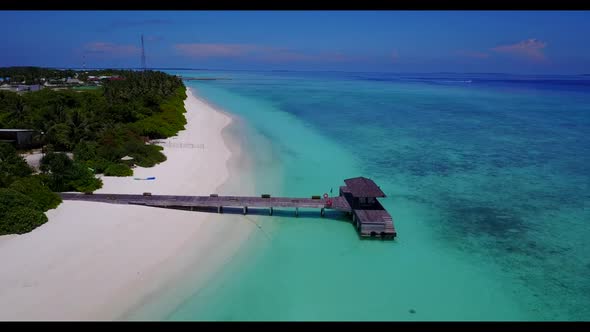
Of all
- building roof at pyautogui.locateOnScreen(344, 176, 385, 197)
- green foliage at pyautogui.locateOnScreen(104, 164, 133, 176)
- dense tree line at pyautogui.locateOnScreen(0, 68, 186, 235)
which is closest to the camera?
dense tree line at pyautogui.locateOnScreen(0, 68, 186, 235)

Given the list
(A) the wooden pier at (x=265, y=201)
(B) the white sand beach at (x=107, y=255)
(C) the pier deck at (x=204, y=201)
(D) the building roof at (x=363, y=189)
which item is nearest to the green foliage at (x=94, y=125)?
(C) the pier deck at (x=204, y=201)

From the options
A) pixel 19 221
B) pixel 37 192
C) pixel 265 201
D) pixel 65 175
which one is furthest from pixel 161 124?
pixel 19 221

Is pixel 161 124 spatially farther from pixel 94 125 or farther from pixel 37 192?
pixel 37 192

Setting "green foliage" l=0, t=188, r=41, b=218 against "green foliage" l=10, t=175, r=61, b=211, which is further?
"green foliage" l=10, t=175, r=61, b=211

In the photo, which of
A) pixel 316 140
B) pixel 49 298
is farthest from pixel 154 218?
pixel 316 140

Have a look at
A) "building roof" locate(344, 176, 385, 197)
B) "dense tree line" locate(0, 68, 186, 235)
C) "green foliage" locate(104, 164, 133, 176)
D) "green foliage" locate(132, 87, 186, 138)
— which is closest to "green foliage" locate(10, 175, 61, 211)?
"dense tree line" locate(0, 68, 186, 235)

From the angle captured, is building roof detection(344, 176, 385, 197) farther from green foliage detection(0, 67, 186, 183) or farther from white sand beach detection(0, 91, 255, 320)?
green foliage detection(0, 67, 186, 183)

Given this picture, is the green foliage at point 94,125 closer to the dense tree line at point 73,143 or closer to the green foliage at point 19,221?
the dense tree line at point 73,143
